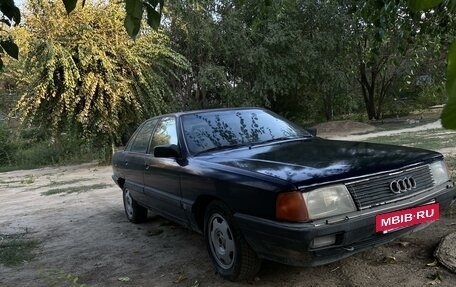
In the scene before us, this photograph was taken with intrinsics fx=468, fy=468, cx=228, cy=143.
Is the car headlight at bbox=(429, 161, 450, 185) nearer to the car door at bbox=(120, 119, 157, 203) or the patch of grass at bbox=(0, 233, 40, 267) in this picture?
the car door at bbox=(120, 119, 157, 203)

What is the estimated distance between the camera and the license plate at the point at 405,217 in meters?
3.41

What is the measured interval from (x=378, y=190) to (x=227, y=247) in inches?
52.2

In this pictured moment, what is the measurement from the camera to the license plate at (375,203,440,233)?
3408mm

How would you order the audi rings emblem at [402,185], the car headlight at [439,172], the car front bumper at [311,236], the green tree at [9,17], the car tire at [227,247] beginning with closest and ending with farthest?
1. the green tree at [9,17]
2. the car front bumper at [311,236]
3. the audi rings emblem at [402,185]
4. the car tire at [227,247]
5. the car headlight at [439,172]

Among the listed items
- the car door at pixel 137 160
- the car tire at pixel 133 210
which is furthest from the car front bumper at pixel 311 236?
the car tire at pixel 133 210

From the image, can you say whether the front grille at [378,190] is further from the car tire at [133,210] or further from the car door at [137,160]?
the car tire at [133,210]

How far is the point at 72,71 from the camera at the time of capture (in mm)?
13781

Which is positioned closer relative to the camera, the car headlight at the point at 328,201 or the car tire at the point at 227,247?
the car headlight at the point at 328,201

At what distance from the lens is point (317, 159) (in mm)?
3811

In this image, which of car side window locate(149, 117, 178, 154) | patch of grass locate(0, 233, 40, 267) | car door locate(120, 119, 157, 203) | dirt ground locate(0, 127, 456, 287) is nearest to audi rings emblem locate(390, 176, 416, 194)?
dirt ground locate(0, 127, 456, 287)

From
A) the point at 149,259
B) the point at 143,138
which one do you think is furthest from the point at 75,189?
the point at 149,259

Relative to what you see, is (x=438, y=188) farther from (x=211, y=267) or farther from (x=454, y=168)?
(x=454, y=168)

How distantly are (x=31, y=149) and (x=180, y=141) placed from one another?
786 inches

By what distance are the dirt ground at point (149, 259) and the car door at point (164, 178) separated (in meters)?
0.49
